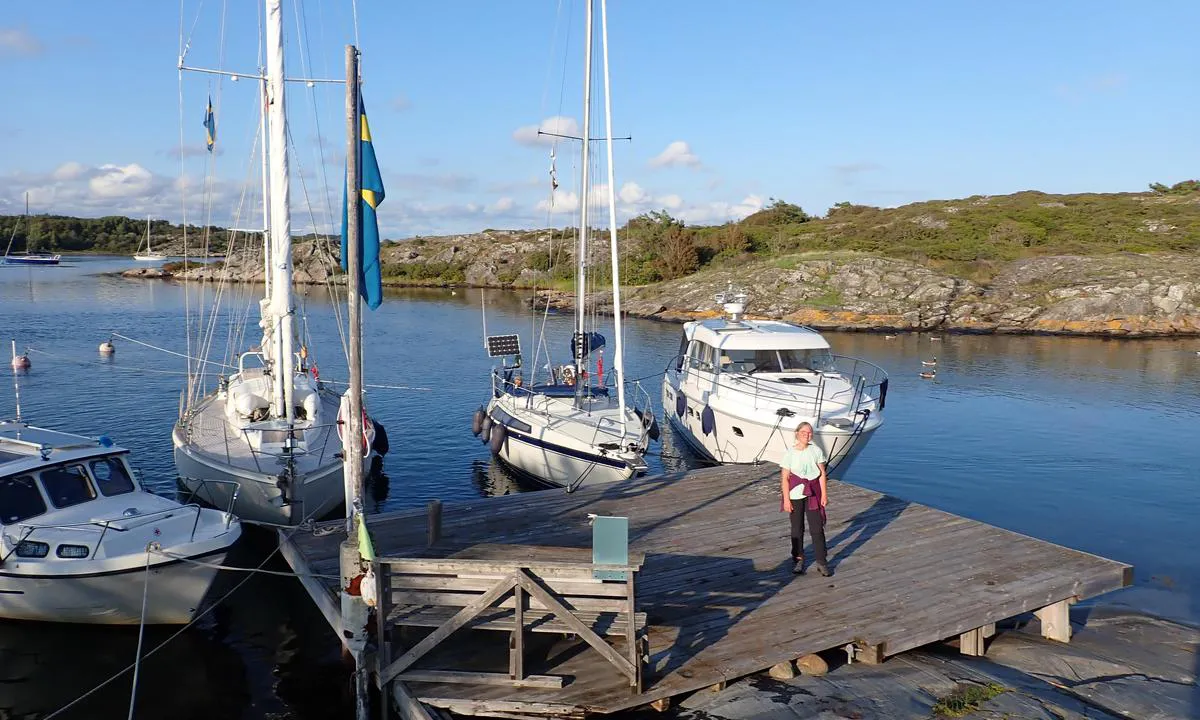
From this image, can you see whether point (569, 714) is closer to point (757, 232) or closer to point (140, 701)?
point (140, 701)

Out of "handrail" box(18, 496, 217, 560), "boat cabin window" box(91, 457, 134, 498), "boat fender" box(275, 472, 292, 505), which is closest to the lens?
"handrail" box(18, 496, 217, 560)

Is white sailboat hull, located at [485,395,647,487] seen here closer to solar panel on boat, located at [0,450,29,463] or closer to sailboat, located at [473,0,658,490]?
sailboat, located at [473,0,658,490]

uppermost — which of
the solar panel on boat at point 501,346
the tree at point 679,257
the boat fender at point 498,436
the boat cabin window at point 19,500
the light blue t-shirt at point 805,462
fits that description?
the tree at point 679,257

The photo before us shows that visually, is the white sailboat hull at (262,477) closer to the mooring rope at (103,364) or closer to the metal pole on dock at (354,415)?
the metal pole on dock at (354,415)

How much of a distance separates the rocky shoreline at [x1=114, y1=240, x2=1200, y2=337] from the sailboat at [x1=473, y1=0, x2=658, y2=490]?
35475 millimetres

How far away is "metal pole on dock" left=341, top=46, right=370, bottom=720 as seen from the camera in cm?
845

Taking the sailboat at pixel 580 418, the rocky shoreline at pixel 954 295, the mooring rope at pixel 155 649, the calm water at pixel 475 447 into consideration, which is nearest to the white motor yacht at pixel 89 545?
the mooring rope at pixel 155 649

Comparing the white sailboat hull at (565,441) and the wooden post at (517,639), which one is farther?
the white sailboat hull at (565,441)

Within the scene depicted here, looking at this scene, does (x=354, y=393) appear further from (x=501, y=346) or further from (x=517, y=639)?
(x=501, y=346)

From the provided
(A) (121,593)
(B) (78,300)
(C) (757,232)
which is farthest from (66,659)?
(C) (757,232)

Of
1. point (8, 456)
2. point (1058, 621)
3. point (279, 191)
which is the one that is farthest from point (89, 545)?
point (1058, 621)

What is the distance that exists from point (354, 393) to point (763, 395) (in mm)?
12864

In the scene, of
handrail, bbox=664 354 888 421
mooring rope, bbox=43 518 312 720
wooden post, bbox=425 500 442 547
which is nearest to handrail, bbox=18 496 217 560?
mooring rope, bbox=43 518 312 720

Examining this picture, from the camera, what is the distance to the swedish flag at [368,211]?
31.2 feet
